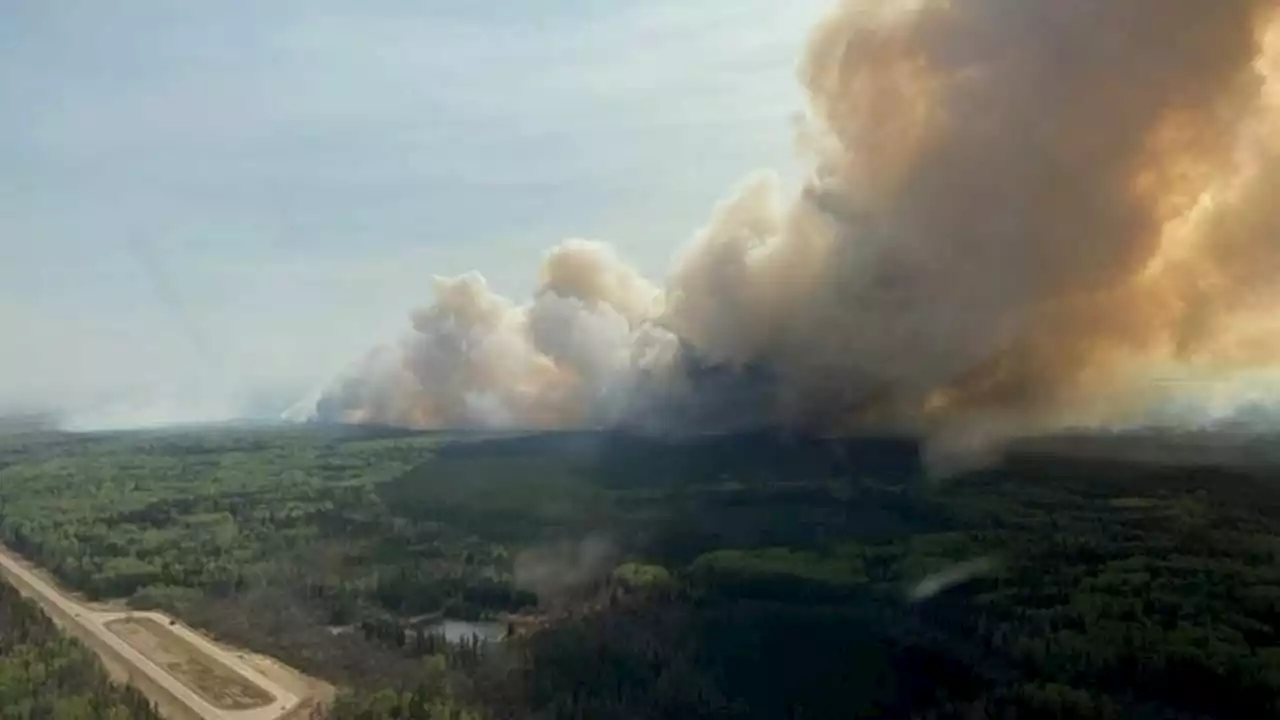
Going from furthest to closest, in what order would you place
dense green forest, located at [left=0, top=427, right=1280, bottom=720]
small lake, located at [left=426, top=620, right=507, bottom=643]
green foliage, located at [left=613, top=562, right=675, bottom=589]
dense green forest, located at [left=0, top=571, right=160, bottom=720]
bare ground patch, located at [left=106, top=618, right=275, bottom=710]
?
1. green foliage, located at [left=613, top=562, right=675, bottom=589]
2. small lake, located at [left=426, top=620, right=507, bottom=643]
3. bare ground patch, located at [left=106, top=618, right=275, bottom=710]
4. dense green forest, located at [left=0, top=571, right=160, bottom=720]
5. dense green forest, located at [left=0, top=427, right=1280, bottom=720]

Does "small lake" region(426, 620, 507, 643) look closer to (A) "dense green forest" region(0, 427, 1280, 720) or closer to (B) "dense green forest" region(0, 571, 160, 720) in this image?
(A) "dense green forest" region(0, 427, 1280, 720)

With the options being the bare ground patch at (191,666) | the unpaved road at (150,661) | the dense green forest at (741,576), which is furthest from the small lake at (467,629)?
the bare ground patch at (191,666)

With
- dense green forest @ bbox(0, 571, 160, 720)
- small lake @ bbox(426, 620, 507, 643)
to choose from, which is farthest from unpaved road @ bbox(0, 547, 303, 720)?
small lake @ bbox(426, 620, 507, 643)

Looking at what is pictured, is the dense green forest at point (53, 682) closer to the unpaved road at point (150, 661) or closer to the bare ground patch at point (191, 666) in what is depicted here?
the unpaved road at point (150, 661)

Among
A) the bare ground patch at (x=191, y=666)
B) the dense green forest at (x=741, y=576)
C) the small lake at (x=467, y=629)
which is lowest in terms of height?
the bare ground patch at (x=191, y=666)

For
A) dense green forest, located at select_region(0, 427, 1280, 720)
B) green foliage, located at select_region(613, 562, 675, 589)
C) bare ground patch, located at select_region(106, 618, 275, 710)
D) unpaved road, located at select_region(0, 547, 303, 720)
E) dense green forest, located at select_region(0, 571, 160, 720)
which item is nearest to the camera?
dense green forest, located at select_region(0, 427, 1280, 720)

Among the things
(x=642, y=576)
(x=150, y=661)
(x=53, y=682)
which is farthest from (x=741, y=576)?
(x=53, y=682)

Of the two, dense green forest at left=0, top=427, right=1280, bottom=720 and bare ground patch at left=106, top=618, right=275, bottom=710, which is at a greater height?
dense green forest at left=0, top=427, right=1280, bottom=720
